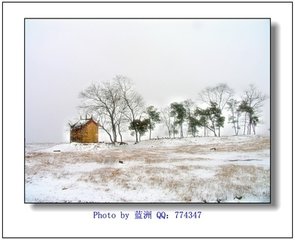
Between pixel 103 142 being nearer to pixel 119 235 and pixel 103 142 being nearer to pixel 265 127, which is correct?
pixel 119 235

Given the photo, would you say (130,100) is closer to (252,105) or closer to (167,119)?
(167,119)

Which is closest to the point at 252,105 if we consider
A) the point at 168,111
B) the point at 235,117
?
the point at 235,117

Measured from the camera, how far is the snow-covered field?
3711mm

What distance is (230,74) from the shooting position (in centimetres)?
372

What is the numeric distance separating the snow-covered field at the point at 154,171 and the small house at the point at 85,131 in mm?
59

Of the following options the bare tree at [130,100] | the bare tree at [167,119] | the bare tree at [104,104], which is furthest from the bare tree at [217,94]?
the bare tree at [104,104]

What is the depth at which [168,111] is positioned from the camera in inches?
147

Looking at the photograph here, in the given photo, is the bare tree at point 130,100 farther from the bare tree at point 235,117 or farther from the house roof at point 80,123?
the bare tree at point 235,117

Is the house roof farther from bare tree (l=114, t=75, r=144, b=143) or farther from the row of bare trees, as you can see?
bare tree (l=114, t=75, r=144, b=143)

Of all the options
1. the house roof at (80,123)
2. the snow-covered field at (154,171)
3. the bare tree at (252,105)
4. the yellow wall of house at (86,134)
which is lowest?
the snow-covered field at (154,171)

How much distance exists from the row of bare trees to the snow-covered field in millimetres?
123

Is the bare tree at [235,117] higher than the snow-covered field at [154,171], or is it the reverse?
the bare tree at [235,117]

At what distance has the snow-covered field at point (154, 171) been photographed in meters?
3.71
